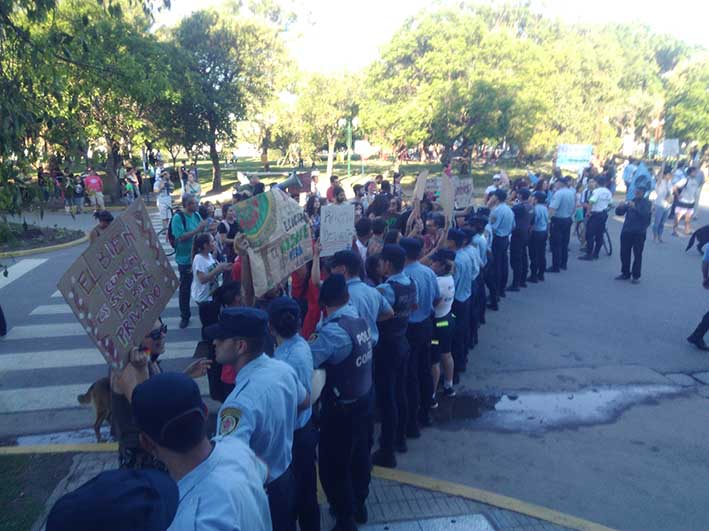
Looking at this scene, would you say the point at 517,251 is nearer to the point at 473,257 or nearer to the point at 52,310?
the point at 473,257

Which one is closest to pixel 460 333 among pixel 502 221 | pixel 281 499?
pixel 502 221

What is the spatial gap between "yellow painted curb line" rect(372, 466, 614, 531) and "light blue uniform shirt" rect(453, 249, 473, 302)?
2.41 m

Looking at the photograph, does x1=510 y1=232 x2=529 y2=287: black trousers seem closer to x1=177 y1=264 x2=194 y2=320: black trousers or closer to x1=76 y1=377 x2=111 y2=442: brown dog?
x1=177 y1=264 x2=194 y2=320: black trousers

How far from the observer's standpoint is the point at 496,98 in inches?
1005

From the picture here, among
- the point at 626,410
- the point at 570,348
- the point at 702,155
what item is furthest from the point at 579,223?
the point at 702,155

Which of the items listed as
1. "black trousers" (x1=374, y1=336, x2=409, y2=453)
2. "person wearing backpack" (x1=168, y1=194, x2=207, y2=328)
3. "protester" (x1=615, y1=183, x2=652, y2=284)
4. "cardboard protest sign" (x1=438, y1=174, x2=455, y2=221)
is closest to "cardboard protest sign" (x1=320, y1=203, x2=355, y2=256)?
"black trousers" (x1=374, y1=336, x2=409, y2=453)

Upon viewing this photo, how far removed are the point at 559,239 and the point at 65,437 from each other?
10.4 meters

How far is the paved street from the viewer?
472 cm

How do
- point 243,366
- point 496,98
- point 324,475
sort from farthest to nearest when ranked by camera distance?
1. point 496,98
2. point 324,475
3. point 243,366

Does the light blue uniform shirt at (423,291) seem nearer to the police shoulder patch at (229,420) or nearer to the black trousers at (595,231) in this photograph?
the police shoulder patch at (229,420)

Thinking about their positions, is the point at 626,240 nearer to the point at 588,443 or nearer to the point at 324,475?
the point at 588,443

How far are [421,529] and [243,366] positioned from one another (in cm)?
214

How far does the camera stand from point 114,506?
55.2 inches

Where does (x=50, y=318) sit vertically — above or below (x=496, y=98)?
below
